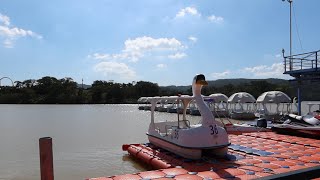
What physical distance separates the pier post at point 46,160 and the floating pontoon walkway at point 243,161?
2.74 meters

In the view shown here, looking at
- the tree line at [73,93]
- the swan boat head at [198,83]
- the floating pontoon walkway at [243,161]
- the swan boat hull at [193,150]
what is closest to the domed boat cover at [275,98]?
the floating pontoon walkway at [243,161]

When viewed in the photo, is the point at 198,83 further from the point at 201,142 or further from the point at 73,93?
the point at 73,93

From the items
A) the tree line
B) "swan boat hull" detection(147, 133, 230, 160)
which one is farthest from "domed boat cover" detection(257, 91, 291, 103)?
the tree line

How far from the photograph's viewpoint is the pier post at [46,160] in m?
6.71

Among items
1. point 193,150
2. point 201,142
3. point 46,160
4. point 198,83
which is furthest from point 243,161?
point 46,160

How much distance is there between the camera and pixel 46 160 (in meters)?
6.78

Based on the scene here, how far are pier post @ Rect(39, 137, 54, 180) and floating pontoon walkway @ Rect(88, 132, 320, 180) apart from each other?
8.98 ft

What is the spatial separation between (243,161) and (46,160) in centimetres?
684

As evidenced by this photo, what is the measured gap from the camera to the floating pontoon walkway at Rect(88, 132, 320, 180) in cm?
942

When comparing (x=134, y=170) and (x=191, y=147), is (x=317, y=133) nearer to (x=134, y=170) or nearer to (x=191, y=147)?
(x=191, y=147)

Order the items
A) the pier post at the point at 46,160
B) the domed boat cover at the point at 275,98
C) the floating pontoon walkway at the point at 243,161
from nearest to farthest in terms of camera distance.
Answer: the pier post at the point at 46,160
the floating pontoon walkway at the point at 243,161
the domed boat cover at the point at 275,98

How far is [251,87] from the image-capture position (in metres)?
89.2

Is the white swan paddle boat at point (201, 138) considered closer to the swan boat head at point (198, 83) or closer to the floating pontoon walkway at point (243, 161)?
the swan boat head at point (198, 83)

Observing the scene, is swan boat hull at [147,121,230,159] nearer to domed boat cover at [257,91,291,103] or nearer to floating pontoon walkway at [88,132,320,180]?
floating pontoon walkway at [88,132,320,180]
